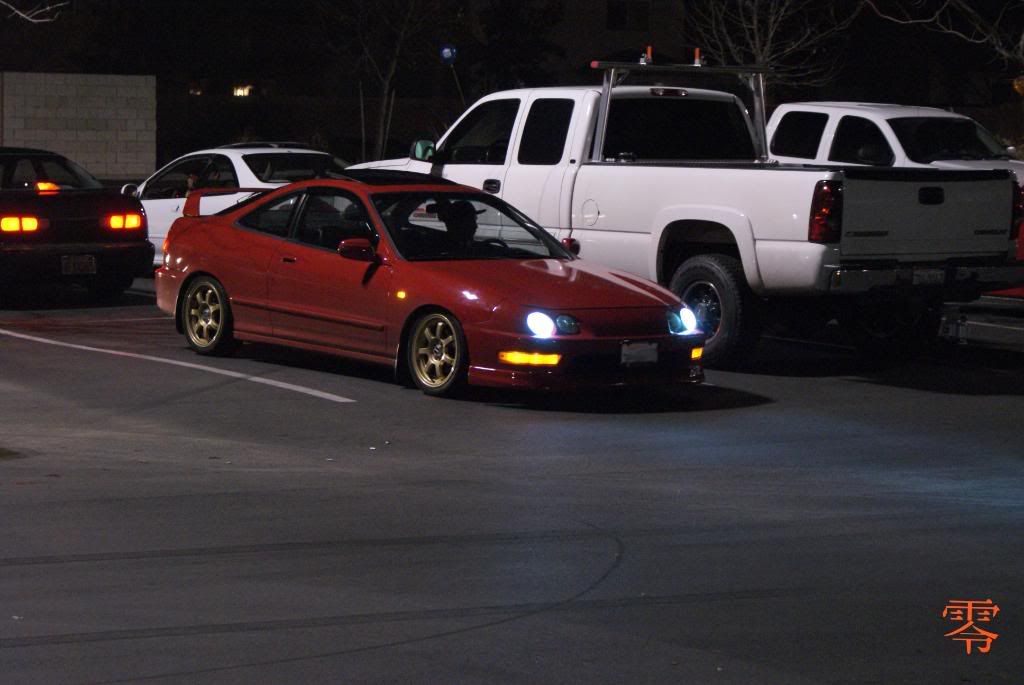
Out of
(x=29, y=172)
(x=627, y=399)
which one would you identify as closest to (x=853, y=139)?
(x=627, y=399)

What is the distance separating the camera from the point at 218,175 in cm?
1922

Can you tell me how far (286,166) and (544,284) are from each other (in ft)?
27.1

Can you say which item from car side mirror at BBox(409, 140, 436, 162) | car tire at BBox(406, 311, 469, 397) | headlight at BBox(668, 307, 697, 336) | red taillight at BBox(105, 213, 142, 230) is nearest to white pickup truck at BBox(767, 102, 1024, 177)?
car side mirror at BBox(409, 140, 436, 162)

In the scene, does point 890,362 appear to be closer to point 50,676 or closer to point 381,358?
point 381,358

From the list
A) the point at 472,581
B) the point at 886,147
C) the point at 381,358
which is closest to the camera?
the point at 472,581

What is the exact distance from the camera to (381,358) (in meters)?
12.0

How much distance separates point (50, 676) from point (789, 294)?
8.26 m

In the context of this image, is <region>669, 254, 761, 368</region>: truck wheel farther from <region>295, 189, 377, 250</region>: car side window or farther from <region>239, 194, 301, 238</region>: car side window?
<region>239, 194, 301, 238</region>: car side window

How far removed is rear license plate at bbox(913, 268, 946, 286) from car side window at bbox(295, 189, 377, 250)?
3.92 meters

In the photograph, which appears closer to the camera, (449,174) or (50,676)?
(50,676)

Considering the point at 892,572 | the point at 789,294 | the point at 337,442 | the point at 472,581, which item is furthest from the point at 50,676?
the point at 789,294

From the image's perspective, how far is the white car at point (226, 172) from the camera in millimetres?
18906

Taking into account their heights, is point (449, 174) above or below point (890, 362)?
above

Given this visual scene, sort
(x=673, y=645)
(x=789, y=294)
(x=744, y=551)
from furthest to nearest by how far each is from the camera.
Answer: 1. (x=789, y=294)
2. (x=744, y=551)
3. (x=673, y=645)
